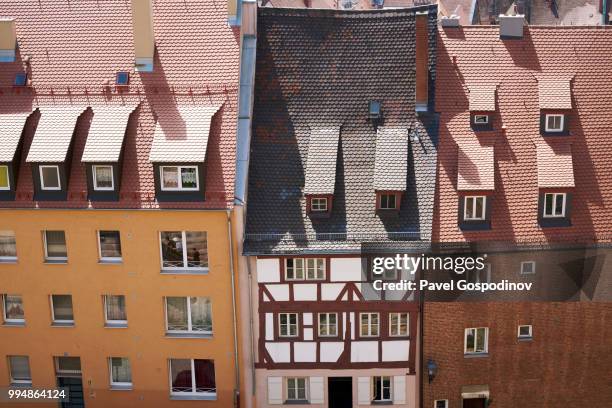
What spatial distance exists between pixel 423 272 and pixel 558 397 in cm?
698

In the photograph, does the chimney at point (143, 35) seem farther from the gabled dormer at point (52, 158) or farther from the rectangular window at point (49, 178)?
the rectangular window at point (49, 178)

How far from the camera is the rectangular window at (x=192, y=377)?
32438 millimetres

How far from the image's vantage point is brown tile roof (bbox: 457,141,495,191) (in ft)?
102

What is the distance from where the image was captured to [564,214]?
31438 millimetres

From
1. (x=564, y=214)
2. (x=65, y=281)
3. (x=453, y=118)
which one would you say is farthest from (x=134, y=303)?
(x=564, y=214)

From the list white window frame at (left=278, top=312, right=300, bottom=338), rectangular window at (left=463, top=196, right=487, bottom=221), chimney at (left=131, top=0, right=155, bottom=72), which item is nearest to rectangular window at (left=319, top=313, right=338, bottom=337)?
white window frame at (left=278, top=312, right=300, bottom=338)

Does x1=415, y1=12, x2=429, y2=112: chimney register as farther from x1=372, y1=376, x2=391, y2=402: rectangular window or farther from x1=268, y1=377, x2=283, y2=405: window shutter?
x1=268, y1=377, x2=283, y2=405: window shutter

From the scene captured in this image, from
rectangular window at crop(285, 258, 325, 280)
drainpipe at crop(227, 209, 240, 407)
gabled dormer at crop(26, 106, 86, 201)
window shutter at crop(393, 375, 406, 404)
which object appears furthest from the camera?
window shutter at crop(393, 375, 406, 404)

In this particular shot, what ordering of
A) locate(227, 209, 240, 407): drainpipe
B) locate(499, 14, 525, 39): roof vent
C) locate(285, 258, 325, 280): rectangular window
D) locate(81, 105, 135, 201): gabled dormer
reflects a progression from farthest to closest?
1. locate(499, 14, 525, 39): roof vent
2. locate(285, 258, 325, 280): rectangular window
3. locate(81, 105, 135, 201): gabled dormer
4. locate(227, 209, 240, 407): drainpipe

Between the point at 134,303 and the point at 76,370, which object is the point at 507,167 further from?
the point at 76,370

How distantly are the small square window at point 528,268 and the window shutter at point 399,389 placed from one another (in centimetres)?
567

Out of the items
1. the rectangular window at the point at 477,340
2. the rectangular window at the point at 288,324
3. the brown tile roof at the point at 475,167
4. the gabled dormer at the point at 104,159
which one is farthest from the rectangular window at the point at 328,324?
the gabled dormer at the point at 104,159

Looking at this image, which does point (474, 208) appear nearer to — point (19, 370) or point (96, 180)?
point (96, 180)

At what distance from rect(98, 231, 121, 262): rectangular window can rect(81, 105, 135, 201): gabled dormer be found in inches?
51.9
